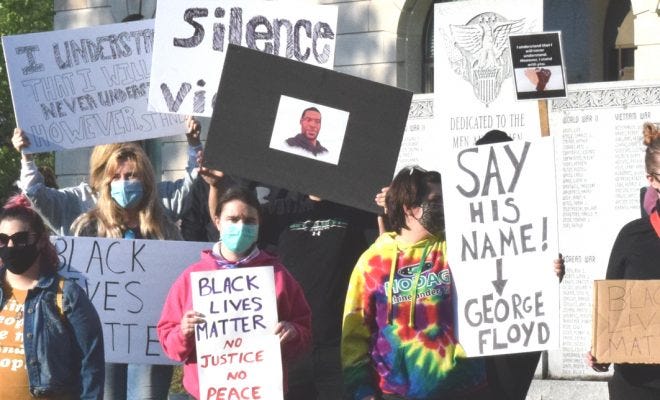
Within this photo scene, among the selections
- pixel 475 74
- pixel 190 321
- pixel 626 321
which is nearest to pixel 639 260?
pixel 626 321

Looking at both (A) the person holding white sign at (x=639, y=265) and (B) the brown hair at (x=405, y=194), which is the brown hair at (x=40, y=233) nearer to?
(B) the brown hair at (x=405, y=194)

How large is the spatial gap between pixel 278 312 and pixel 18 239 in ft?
3.59

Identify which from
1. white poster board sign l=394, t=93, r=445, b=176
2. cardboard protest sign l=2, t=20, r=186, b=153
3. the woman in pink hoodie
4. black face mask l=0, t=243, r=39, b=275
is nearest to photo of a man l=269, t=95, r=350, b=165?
the woman in pink hoodie

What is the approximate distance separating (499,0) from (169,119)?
12.6 feet

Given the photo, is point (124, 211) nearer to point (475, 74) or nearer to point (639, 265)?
point (639, 265)

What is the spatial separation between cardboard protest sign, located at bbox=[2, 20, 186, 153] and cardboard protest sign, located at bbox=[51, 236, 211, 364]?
3.13 feet

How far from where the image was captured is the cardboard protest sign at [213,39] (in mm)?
7750

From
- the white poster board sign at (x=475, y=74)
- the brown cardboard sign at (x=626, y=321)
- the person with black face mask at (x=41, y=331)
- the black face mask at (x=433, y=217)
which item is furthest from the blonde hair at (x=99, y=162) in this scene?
the white poster board sign at (x=475, y=74)

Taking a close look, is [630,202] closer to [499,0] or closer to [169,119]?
[499,0]

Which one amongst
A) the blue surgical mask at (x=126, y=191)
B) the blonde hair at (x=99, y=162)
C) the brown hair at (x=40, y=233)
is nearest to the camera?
the brown hair at (x=40, y=233)

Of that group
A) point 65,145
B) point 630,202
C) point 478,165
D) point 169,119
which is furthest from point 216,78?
point 630,202

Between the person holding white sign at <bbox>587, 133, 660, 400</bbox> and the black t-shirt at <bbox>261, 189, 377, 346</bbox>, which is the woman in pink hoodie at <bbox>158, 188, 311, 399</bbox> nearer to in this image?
the black t-shirt at <bbox>261, 189, 377, 346</bbox>

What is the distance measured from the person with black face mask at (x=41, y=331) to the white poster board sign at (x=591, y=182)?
5170mm

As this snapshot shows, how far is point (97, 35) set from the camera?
827 centimetres
